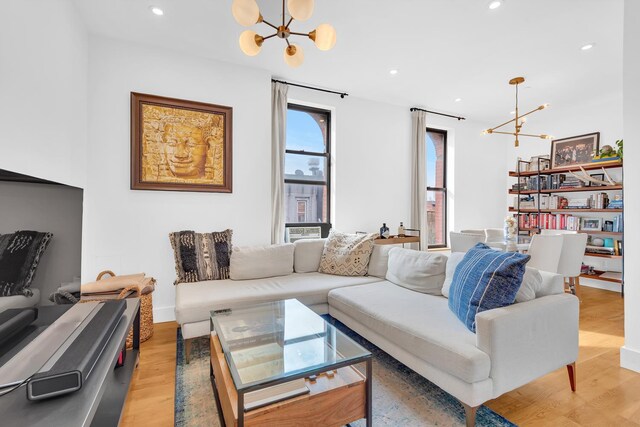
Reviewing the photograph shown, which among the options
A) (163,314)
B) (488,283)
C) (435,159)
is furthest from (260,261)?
(435,159)

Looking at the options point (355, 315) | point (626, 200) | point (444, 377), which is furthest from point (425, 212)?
point (444, 377)

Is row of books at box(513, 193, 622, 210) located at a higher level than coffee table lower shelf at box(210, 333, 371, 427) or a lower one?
higher

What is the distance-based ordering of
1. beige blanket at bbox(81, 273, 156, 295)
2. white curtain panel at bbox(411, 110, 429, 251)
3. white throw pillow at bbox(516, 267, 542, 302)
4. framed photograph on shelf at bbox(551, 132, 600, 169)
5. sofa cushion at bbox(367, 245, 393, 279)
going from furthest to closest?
white curtain panel at bbox(411, 110, 429, 251)
framed photograph on shelf at bbox(551, 132, 600, 169)
sofa cushion at bbox(367, 245, 393, 279)
beige blanket at bbox(81, 273, 156, 295)
white throw pillow at bbox(516, 267, 542, 302)

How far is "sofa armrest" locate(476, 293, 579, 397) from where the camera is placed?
1.42 metres

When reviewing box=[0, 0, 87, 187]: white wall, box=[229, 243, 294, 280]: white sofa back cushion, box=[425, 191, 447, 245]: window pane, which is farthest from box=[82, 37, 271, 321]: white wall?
box=[425, 191, 447, 245]: window pane

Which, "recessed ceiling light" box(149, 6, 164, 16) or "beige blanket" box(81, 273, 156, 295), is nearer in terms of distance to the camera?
"beige blanket" box(81, 273, 156, 295)

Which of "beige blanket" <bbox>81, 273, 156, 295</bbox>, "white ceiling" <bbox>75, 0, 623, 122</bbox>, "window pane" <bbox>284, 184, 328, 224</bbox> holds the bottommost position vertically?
"beige blanket" <bbox>81, 273, 156, 295</bbox>

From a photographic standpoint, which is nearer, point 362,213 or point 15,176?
point 15,176

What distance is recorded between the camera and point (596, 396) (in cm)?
176

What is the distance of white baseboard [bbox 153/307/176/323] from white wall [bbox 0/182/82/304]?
1.63m

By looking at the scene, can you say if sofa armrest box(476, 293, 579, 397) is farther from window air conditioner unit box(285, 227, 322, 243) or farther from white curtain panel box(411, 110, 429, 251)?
white curtain panel box(411, 110, 429, 251)

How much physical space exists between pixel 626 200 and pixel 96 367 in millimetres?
3261

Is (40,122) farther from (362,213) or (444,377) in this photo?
(362,213)

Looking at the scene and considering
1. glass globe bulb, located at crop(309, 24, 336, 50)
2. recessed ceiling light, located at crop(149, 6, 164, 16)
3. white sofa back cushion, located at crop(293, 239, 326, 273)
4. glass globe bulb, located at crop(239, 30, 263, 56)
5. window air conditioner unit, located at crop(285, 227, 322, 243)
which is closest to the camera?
glass globe bulb, located at crop(309, 24, 336, 50)
